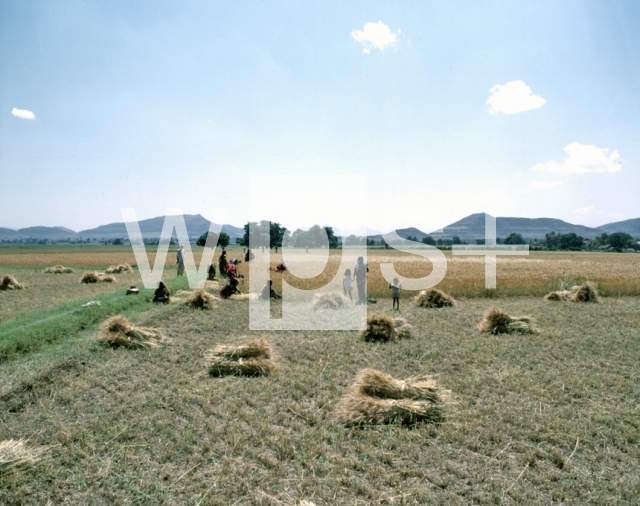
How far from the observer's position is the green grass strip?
8523 mm

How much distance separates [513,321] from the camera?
37.4 feet

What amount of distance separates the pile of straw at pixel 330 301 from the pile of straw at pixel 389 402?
8.04 meters

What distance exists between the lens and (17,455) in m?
4.36

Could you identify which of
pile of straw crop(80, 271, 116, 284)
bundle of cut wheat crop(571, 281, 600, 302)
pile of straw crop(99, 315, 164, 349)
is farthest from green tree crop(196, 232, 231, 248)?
bundle of cut wheat crop(571, 281, 600, 302)

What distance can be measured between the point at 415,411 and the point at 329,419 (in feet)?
4.20

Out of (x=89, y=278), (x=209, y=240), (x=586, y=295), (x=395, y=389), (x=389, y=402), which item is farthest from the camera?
(x=209, y=240)

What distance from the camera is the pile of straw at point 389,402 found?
221 inches

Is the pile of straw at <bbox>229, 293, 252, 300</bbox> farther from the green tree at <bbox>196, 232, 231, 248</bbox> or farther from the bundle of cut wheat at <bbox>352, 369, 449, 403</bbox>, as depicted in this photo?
the bundle of cut wheat at <bbox>352, 369, 449, 403</bbox>

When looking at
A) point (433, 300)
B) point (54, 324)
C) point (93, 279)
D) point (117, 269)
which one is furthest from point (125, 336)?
point (117, 269)

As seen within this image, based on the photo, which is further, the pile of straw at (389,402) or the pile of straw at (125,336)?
the pile of straw at (125,336)

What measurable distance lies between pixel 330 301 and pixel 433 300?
4.38 metres

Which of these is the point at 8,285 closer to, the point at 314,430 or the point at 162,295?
the point at 162,295

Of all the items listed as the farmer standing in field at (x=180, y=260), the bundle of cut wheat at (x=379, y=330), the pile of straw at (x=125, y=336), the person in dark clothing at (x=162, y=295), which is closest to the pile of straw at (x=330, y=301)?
the bundle of cut wheat at (x=379, y=330)

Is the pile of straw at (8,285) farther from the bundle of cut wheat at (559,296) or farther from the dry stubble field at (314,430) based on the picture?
the bundle of cut wheat at (559,296)
